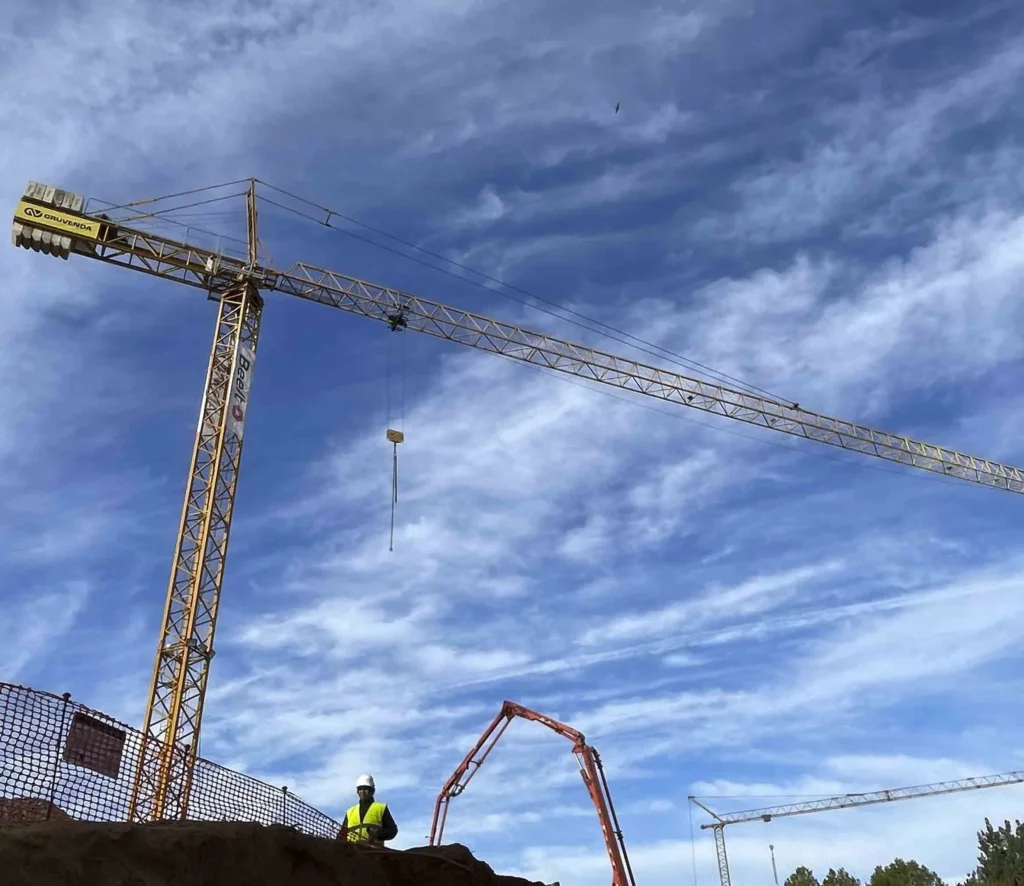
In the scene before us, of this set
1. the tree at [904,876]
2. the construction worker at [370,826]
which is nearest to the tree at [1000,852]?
the tree at [904,876]

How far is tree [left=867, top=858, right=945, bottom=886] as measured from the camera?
6512cm

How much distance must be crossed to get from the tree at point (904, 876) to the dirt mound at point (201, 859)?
67.3 meters

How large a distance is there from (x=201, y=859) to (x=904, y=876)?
70.8m

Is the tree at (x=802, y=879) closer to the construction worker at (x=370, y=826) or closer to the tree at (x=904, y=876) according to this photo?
the tree at (x=904, y=876)

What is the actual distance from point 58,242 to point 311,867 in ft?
104

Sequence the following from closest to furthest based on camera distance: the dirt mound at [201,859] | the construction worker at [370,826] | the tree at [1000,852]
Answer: the dirt mound at [201,859]
the construction worker at [370,826]
the tree at [1000,852]

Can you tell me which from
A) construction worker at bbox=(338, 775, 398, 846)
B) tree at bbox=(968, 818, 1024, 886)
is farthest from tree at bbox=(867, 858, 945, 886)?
construction worker at bbox=(338, 775, 398, 846)

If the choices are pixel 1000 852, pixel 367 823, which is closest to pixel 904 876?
pixel 1000 852

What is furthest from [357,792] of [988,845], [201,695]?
[988,845]

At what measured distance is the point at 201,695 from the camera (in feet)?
98.1

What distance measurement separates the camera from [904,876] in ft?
218

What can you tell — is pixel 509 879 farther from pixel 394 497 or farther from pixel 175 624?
pixel 394 497

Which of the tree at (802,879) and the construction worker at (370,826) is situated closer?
the construction worker at (370,826)

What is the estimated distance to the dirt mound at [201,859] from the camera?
633 centimetres
